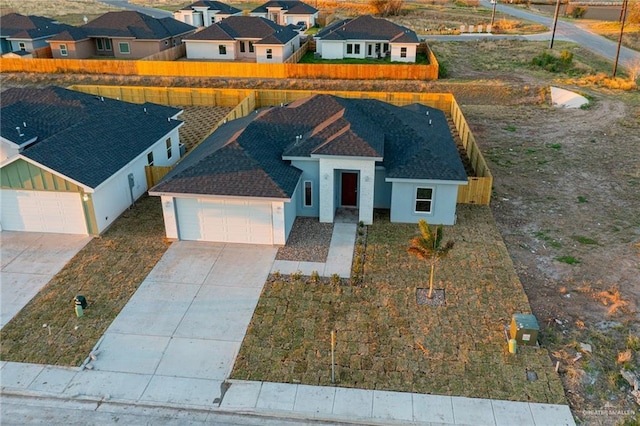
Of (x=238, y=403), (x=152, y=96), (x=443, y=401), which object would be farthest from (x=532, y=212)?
(x=152, y=96)

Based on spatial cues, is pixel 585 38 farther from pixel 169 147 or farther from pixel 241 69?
pixel 169 147

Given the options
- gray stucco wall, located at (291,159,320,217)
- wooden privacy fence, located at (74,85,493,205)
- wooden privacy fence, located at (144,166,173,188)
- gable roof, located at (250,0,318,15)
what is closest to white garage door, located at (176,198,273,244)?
gray stucco wall, located at (291,159,320,217)

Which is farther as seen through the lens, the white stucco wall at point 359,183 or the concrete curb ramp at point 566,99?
the concrete curb ramp at point 566,99

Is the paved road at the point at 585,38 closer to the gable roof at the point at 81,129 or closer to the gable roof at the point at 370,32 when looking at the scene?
the gable roof at the point at 370,32

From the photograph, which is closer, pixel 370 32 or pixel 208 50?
pixel 370 32

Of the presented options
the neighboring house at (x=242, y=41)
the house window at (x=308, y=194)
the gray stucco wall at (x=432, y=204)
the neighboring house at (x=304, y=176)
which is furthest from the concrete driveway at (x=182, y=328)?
the neighboring house at (x=242, y=41)

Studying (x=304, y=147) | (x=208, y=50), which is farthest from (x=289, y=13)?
(x=304, y=147)
